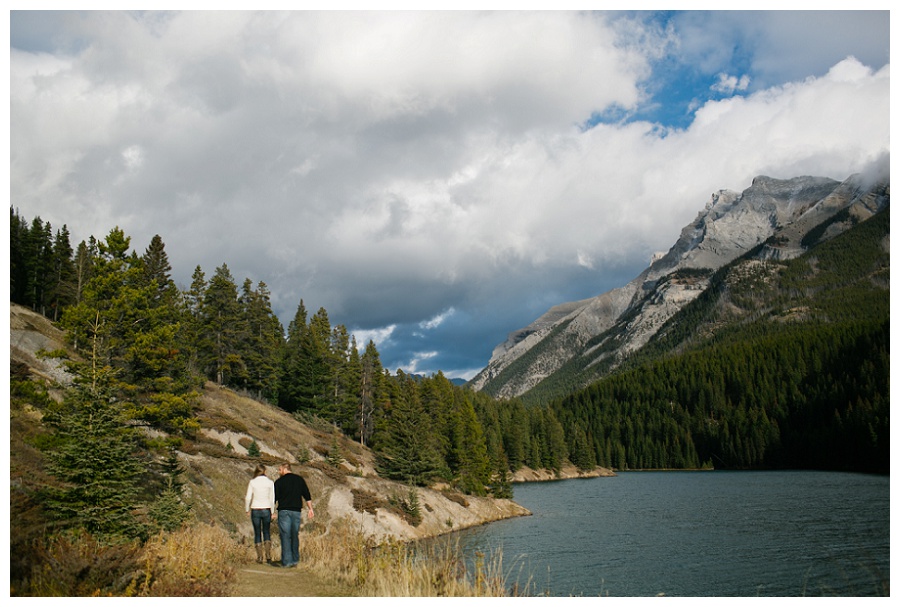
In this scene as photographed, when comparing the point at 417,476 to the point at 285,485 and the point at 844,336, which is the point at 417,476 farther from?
the point at 844,336

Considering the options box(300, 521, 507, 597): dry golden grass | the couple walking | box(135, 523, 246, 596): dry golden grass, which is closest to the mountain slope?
box(135, 523, 246, 596): dry golden grass

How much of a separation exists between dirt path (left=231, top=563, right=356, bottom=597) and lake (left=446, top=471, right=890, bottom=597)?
426 centimetres

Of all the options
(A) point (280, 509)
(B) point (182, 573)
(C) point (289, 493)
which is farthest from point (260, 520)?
(B) point (182, 573)

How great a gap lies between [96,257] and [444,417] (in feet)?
205

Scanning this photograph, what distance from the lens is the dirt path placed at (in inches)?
451

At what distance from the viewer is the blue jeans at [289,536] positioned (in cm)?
1488

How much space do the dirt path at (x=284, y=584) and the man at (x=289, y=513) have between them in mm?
682

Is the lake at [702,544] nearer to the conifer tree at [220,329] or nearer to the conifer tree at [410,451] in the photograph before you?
the conifer tree at [410,451]

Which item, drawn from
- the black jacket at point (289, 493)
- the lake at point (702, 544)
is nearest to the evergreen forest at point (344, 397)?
the black jacket at point (289, 493)

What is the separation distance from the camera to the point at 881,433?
120 metres

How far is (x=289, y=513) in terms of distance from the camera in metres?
15.2

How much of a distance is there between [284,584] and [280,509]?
3045mm

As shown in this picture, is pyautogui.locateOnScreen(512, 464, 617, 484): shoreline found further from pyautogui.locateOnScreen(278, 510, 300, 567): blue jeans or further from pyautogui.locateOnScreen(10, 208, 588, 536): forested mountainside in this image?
pyautogui.locateOnScreen(278, 510, 300, 567): blue jeans

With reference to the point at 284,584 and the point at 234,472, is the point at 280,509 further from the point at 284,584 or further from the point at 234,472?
the point at 234,472
